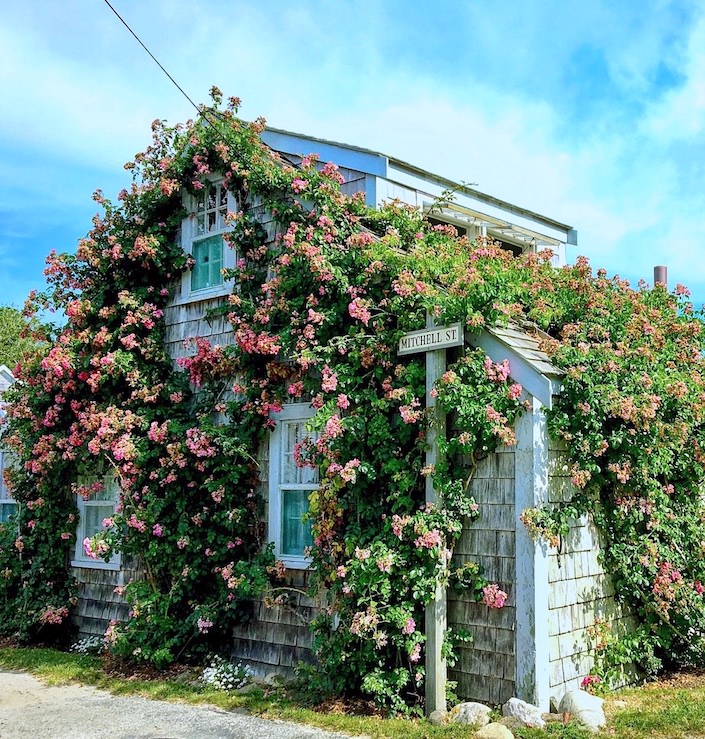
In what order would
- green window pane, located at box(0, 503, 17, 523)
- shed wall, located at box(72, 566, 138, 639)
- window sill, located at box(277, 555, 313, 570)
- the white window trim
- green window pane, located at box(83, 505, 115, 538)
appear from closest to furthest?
window sill, located at box(277, 555, 313, 570)
the white window trim
shed wall, located at box(72, 566, 138, 639)
green window pane, located at box(83, 505, 115, 538)
green window pane, located at box(0, 503, 17, 523)

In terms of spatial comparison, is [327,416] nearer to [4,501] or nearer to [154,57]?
[154,57]

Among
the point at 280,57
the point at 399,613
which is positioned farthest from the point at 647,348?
the point at 280,57

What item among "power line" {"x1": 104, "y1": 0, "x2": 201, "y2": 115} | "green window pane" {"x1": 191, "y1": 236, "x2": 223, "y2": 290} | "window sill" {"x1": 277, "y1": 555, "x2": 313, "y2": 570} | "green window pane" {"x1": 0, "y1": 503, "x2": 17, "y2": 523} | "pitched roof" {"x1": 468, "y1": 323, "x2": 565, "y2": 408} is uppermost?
"power line" {"x1": 104, "y1": 0, "x2": 201, "y2": 115}

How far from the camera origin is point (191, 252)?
10.2 meters

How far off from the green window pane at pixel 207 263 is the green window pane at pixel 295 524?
2.81 m

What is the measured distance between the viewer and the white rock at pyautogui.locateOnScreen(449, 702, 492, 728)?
20.4 ft

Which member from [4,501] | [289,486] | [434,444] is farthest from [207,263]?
[4,501]

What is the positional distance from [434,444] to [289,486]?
2.13 meters

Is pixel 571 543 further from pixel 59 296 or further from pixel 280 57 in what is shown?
pixel 59 296

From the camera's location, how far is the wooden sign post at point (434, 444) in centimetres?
667

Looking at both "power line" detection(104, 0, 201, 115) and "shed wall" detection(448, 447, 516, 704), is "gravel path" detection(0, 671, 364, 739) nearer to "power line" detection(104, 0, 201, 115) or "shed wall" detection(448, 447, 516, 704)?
"shed wall" detection(448, 447, 516, 704)

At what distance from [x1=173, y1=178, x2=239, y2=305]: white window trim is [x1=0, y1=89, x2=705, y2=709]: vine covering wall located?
0.46 feet

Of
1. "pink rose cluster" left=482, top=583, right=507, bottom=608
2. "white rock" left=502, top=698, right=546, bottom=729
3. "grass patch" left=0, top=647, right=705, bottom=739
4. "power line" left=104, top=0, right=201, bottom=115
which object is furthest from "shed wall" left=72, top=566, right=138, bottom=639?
"power line" left=104, top=0, right=201, bottom=115

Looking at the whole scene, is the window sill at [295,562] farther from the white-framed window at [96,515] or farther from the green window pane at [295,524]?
the white-framed window at [96,515]
